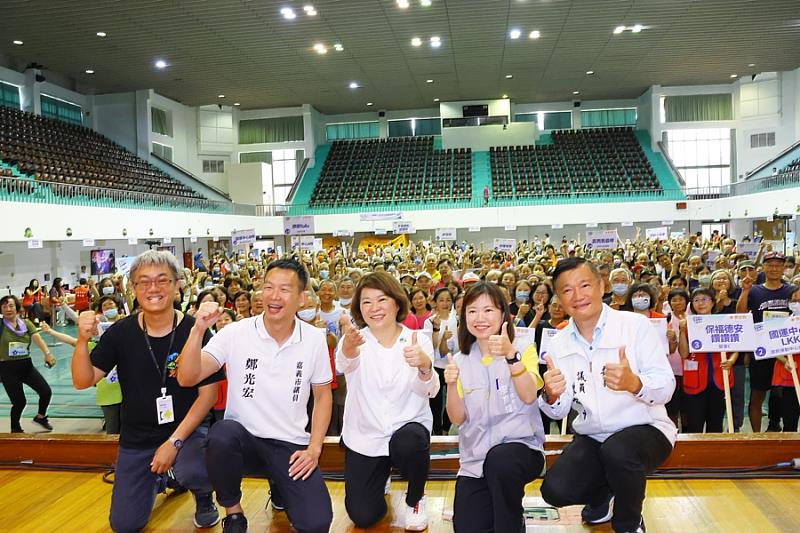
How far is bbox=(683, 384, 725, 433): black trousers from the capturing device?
4891mm

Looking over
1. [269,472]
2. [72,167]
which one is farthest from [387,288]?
[72,167]

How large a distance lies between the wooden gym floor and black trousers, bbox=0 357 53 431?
2.47 meters

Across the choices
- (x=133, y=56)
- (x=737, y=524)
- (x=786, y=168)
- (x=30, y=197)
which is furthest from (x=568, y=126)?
(x=737, y=524)

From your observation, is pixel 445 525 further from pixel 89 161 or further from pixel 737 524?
pixel 89 161

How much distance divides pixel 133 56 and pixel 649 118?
24.6 meters

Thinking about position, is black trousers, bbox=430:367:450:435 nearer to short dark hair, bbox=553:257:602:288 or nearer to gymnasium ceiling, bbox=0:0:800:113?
short dark hair, bbox=553:257:602:288

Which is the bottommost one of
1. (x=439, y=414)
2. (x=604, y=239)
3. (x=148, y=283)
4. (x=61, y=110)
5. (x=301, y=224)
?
(x=439, y=414)

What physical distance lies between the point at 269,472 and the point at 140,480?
2.15ft

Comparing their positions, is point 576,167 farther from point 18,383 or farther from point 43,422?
point 18,383

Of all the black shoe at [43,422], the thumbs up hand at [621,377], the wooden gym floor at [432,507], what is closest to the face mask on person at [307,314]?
the wooden gym floor at [432,507]

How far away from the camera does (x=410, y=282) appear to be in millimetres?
6809

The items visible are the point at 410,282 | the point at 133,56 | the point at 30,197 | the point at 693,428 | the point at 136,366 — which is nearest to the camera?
the point at 136,366

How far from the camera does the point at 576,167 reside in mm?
31016

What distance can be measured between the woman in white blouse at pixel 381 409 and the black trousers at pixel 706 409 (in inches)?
106
